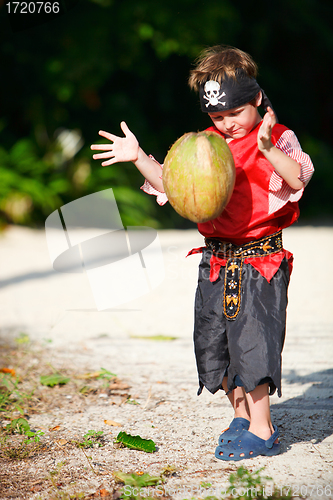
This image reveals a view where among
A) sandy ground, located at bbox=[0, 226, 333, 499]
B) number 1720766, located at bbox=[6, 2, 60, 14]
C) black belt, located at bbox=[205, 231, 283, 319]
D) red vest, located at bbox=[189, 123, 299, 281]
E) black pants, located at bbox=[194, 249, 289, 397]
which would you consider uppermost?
number 1720766, located at bbox=[6, 2, 60, 14]

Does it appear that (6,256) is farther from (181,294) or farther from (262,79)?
(262,79)

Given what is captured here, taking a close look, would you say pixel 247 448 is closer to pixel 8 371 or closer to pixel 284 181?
pixel 284 181

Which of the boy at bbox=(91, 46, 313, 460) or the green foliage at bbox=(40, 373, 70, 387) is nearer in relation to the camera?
the boy at bbox=(91, 46, 313, 460)

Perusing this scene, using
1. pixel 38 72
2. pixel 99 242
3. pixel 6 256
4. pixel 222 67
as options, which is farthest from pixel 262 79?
pixel 222 67

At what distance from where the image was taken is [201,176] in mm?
1846

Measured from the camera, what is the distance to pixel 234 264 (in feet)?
7.04

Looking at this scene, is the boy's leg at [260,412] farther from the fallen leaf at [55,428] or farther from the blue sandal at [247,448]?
the fallen leaf at [55,428]

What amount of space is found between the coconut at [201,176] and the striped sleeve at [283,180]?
196 millimetres

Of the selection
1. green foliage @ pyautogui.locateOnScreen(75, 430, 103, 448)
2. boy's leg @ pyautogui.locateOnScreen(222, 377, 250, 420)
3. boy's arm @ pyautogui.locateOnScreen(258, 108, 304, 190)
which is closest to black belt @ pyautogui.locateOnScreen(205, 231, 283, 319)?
boy's arm @ pyautogui.locateOnScreen(258, 108, 304, 190)

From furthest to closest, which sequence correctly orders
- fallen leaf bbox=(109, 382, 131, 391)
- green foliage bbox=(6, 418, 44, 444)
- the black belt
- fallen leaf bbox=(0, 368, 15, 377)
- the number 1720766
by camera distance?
1. the number 1720766
2. fallen leaf bbox=(0, 368, 15, 377)
3. fallen leaf bbox=(109, 382, 131, 391)
4. green foliage bbox=(6, 418, 44, 444)
5. the black belt

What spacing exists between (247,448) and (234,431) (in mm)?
117

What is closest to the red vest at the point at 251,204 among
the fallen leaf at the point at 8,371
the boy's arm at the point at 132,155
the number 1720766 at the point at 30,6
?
the boy's arm at the point at 132,155

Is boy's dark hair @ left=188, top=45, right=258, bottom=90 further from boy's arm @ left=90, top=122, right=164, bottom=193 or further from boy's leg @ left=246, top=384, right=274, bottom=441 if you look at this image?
boy's leg @ left=246, top=384, right=274, bottom=441

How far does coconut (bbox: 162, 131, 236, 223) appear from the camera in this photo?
185cm
